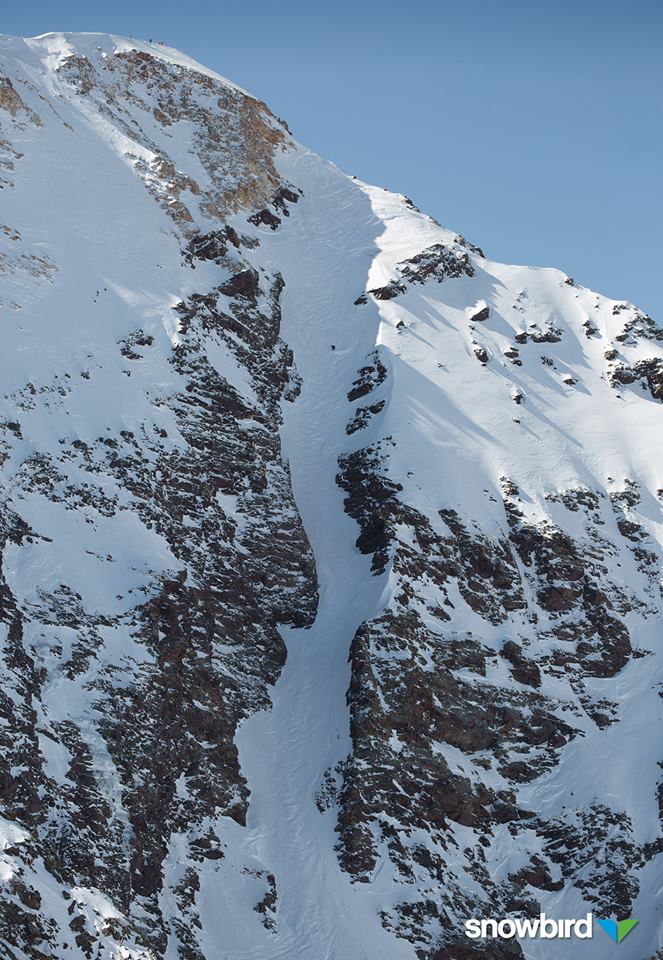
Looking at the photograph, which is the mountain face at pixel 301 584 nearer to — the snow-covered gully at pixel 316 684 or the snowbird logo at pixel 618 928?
the snow-covered gully at pixel 316 684

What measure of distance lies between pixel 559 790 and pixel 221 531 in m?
22.2

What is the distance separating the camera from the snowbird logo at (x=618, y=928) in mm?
52469

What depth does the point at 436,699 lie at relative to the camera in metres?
59.1

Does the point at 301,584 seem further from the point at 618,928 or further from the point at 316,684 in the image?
the point at 618,928

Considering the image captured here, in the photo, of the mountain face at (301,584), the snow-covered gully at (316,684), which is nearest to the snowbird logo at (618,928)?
the mountain face at (301,584)

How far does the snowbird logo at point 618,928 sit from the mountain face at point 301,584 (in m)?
0.38

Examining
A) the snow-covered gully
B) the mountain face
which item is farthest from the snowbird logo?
the snow-covered gully

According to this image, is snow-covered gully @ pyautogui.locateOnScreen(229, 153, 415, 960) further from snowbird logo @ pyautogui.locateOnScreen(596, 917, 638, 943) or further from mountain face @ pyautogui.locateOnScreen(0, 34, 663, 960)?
snowbird logo @ pyautogui.locateOnScreen(596, 917, 638, 943)

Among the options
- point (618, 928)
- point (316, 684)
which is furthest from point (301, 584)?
point (618, 928)

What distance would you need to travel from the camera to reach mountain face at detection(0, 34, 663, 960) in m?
50.1

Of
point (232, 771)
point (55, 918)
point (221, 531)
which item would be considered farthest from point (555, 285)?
point (55, 918)

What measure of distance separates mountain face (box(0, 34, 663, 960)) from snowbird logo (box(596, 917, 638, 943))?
0.38 m

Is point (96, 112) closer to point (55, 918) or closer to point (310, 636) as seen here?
point (310, 636)

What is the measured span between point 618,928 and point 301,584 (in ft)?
77.7
